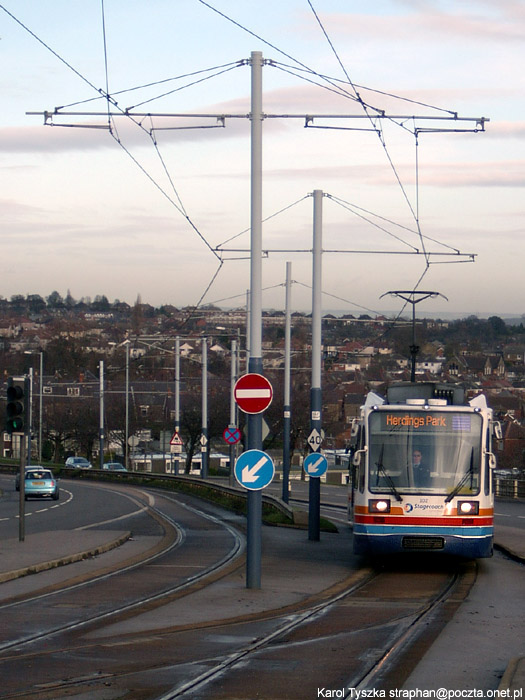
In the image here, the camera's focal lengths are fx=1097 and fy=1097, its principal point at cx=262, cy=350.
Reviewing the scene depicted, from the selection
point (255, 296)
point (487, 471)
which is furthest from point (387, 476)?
point (255, 296)

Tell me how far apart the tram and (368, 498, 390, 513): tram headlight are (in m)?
0.02

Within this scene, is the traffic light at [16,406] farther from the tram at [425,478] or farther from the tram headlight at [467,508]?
the tram headlight at [467,508]

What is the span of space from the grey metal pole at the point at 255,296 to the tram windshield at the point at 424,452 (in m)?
3.30

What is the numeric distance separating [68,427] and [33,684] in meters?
89.9

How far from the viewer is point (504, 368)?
139 m

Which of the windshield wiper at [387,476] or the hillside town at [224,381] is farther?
the hillside town at [224,381]

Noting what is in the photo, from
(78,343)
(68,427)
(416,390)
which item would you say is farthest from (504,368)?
(416,390)

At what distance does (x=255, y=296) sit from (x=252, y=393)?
1314mm

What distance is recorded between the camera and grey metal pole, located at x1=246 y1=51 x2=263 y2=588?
1453 cm

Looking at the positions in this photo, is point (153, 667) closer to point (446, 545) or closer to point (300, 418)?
point (446, 545)

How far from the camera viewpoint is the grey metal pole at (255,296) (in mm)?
14531

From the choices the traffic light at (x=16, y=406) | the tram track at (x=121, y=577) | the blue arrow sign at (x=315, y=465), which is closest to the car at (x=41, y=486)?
the tram track at (x=121, y=577)

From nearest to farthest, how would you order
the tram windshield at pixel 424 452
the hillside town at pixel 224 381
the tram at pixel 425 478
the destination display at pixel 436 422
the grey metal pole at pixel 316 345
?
the tram at pixel 425 478
the tram windshield at pixel 424 452
the destination display at pixel 436 422
the grey metal pole at pixel 316 345
the hillside town at pixel 224 381

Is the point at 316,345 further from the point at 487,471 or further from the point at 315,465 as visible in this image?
the point at 487,471
